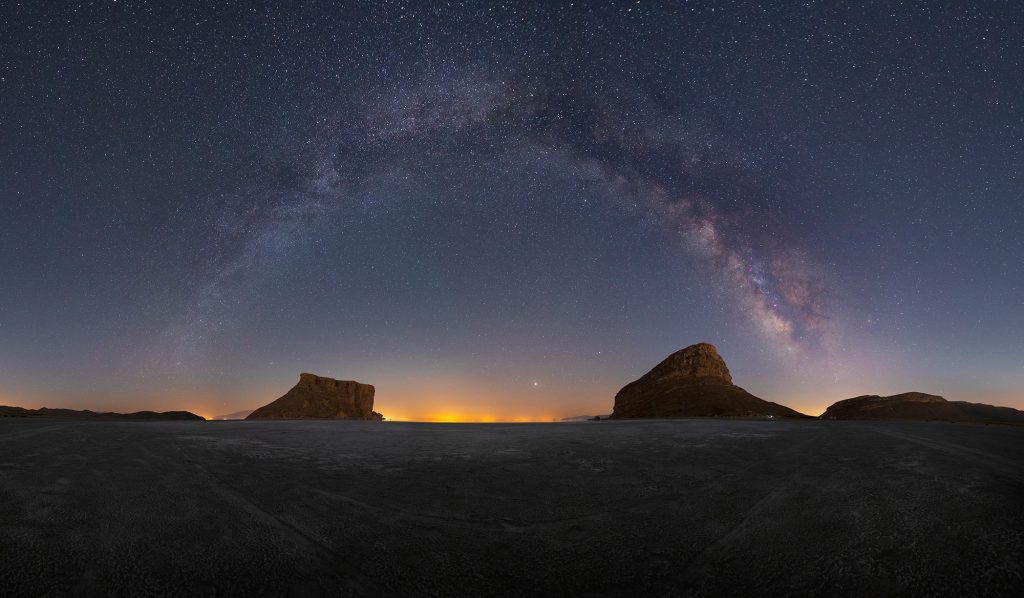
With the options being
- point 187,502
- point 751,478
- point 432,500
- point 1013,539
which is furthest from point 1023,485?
point 187,502

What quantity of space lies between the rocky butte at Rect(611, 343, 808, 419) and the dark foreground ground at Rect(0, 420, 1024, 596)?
58467 mm

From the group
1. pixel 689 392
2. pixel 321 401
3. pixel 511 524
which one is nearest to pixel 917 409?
pixel 689 392

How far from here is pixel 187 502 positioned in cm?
403

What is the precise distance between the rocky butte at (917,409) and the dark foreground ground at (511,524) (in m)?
71.4

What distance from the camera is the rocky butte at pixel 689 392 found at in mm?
61062

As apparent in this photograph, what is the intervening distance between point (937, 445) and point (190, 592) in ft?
31.5

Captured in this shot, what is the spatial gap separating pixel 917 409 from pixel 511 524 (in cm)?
8307

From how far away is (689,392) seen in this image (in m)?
70.9

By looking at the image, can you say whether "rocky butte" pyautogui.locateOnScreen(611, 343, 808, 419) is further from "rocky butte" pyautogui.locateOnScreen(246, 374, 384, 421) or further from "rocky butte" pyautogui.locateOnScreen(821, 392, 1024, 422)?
"rocky butte" pyautogui.locateOnScreen(246, 374, 384, 421)

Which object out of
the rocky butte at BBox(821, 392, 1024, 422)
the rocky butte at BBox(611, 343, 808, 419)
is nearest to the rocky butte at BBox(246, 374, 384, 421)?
the rocky butte at BBox(611, 343, 808, 419)

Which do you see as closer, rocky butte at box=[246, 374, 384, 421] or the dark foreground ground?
the dark foreground ground

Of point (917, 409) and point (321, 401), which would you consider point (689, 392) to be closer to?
point (917, 409)

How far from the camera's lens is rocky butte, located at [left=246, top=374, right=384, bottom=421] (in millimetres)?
81438

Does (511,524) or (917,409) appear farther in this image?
(917,409)
